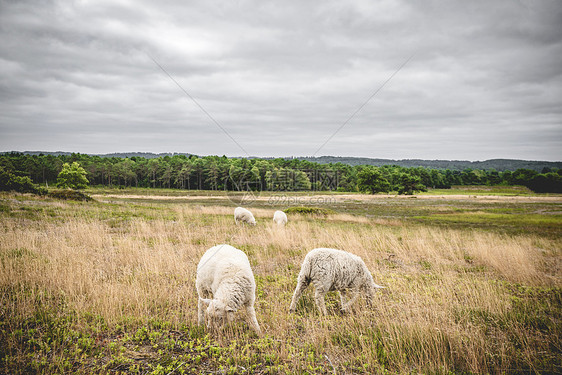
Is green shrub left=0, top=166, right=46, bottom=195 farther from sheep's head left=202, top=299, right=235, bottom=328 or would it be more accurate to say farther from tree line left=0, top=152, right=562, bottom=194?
tree line left=0, top=152, right=562, bottom=194

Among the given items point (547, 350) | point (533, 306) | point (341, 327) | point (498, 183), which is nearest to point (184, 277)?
point (341, 327)

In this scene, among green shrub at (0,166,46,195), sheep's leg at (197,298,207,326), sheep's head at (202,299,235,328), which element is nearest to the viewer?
sheep's head at (202,299,235,328)

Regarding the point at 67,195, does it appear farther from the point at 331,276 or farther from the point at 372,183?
the point at 372,183

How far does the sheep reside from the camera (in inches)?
250

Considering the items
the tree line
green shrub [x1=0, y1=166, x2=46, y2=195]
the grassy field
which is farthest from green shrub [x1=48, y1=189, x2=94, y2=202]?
the tree line

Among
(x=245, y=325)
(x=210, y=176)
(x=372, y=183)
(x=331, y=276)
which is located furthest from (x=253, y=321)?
(x=372, y=183)

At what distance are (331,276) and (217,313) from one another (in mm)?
2986

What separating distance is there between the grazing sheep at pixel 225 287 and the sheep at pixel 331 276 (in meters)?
1.44

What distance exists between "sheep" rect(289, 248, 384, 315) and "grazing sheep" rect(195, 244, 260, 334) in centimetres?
144

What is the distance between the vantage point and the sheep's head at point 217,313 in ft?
16.0

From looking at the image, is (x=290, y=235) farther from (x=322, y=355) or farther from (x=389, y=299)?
(x=322, y=355)

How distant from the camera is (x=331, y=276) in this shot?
646 cm

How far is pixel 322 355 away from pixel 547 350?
4.30 m

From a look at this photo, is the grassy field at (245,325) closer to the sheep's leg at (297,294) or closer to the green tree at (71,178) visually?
the sheep's leg at (297,294)
